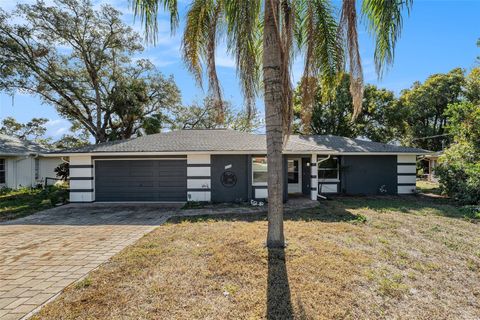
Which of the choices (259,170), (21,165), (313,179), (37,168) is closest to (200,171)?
(259,170)

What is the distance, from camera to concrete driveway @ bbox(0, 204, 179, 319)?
3.75m

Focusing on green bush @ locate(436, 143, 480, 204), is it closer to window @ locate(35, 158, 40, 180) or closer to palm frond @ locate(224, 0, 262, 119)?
palm frond @ locate(224, 0, 262, 119)

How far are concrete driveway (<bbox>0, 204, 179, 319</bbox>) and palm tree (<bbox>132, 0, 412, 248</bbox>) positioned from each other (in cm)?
361

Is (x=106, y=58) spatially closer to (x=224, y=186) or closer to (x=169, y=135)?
(x=169, y=135)

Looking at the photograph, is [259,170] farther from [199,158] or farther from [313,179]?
[199,158]

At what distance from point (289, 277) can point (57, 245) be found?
5.11 meters

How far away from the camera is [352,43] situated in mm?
4254

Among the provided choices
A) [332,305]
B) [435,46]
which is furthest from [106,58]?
[332,305]

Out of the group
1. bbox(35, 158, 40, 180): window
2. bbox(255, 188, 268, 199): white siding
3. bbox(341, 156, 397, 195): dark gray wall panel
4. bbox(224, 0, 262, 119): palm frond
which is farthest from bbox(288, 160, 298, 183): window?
bbox(35, 158, 40, 180): window

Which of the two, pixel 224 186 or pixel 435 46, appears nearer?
pixel 435 46

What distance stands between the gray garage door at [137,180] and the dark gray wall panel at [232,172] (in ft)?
5.22

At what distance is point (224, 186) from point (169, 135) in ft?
14.9

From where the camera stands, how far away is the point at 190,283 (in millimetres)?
3943

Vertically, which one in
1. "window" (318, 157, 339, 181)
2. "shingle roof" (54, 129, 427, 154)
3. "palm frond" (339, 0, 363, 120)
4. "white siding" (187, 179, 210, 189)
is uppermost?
"palm frond" (339, 0, 363, 120)
